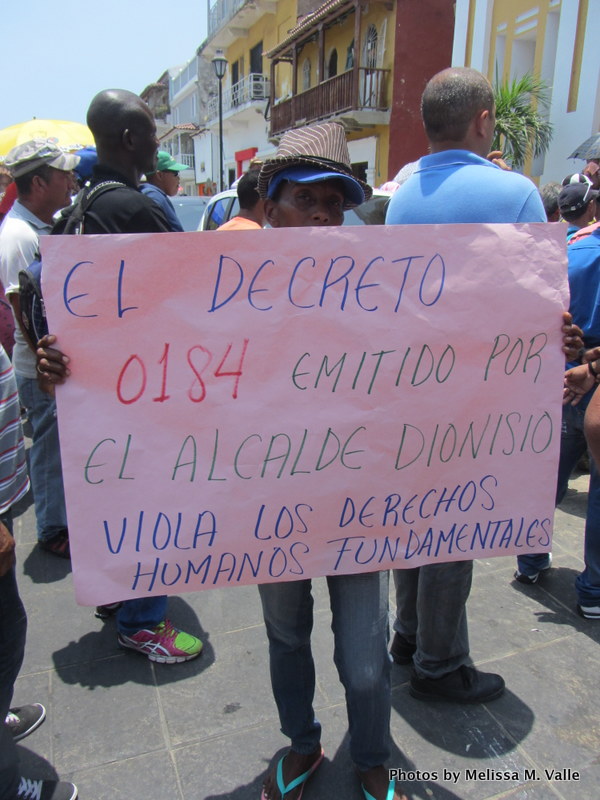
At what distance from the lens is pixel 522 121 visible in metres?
9.92

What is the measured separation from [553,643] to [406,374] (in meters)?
1.58

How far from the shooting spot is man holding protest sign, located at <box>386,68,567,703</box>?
1.74 m

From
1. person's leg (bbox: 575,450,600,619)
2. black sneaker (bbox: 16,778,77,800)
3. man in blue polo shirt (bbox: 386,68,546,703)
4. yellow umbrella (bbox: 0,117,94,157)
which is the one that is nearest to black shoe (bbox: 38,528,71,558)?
black sneaker (bbox: 16,778,77,800)

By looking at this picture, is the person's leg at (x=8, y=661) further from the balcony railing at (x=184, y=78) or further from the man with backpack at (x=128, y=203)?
the balcony railing at (x=184, y=78)

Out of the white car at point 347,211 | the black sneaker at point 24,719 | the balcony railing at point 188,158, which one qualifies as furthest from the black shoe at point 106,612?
the balcony railing at point 188,158

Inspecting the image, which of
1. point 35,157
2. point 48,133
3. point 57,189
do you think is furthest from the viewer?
point 48,133

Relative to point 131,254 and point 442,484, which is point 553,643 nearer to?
point 442,484

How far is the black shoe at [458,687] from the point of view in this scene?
82.1 inches

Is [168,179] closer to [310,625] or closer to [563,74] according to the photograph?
[310,625]

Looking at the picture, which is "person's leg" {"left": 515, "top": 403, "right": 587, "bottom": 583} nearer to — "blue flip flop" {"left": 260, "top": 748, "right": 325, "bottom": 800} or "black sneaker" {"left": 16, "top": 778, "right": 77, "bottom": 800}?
"blue flip flop" {"left": 260, "top": 748, "right": 325, "bottom": 800}

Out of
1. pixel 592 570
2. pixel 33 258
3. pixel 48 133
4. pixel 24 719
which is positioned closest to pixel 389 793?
pixel 24 719

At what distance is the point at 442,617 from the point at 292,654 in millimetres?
556

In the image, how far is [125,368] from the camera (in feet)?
4.74

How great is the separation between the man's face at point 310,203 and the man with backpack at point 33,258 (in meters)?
1.78
